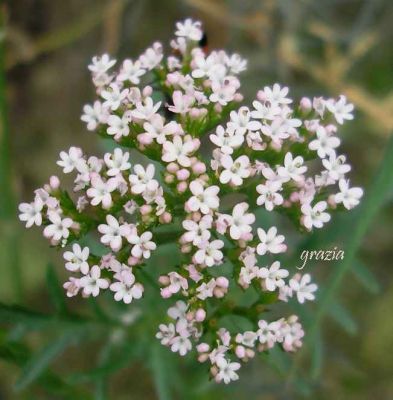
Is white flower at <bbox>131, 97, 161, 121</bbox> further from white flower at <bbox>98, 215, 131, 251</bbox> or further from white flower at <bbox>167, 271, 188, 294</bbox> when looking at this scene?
white flower at <bbox>167, 271, 188, 294</bbox>

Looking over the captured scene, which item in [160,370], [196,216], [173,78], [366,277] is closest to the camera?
[196,216]

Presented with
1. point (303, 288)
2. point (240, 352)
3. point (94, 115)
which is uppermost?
point (94, 115)

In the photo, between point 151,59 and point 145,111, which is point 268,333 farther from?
point 151,59

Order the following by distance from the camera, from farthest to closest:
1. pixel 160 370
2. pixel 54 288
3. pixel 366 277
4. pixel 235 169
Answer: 1. pixel 160 370
2. pixel 366 277
3. pixel 54 288
4. pixel 235 169

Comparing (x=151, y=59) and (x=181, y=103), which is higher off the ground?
(x=151, y=59)

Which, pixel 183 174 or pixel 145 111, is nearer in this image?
pixel 183 174

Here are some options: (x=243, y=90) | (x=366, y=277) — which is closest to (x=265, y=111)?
(x=366, y=277)

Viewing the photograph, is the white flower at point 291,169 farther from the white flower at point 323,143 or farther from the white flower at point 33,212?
the white flower at point 33,212
